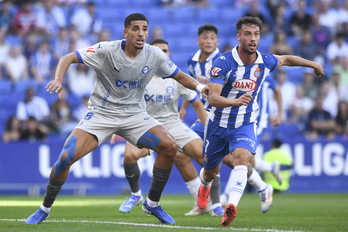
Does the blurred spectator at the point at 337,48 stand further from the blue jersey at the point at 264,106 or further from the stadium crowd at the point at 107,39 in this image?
the blue jersey at the point at 264,106

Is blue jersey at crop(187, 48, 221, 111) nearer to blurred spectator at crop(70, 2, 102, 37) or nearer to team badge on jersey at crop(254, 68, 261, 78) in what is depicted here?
team badge on jersey at crop(254, 68, 261, 78)

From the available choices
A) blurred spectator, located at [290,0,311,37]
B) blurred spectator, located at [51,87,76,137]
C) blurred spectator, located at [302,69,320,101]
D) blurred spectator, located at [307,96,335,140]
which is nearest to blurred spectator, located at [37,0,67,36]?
blurred spectator, located at [51,87,76,137]

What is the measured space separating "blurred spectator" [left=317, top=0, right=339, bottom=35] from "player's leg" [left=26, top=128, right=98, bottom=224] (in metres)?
15.1

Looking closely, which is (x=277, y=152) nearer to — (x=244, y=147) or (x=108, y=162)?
(x=108, y=162)

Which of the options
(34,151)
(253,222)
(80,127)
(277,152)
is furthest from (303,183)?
(80,127)

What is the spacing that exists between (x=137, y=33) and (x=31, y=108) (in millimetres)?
10094

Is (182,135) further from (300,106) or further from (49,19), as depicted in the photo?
(49,19)

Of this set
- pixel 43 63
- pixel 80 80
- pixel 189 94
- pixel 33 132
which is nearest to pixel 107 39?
pixel 80 80

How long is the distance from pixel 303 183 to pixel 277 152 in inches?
49.3

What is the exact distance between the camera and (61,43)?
757 inches

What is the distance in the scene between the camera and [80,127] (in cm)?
782

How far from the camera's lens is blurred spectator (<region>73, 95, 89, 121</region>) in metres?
17.1

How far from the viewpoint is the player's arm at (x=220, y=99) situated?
730cm

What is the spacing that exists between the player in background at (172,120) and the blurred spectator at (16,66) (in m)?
9.28
